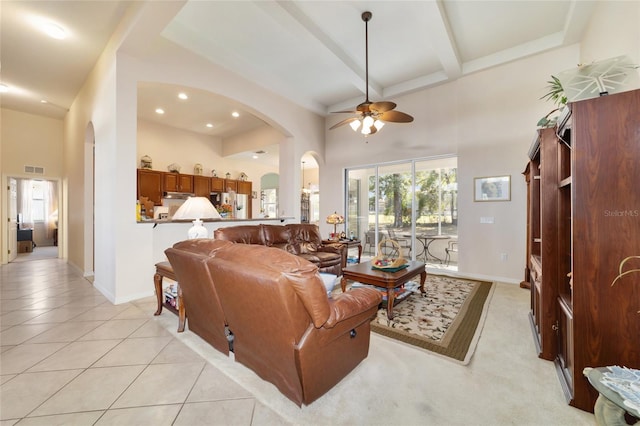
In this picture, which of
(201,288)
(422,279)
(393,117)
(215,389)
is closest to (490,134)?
(393,117)

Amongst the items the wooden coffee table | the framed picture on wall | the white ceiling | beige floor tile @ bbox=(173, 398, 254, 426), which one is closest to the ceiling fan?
the white ceiling

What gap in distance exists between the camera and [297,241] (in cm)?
478

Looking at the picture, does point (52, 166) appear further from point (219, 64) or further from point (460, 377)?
point (460, 377)

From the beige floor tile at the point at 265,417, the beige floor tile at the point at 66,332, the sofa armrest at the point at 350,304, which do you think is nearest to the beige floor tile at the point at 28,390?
the beige floor tile at the point at 66,332

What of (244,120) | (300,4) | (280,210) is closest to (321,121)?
(244,120)

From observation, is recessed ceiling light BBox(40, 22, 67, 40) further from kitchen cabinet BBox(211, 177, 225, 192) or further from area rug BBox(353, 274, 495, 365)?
area rug BBox(353, 274, 495, 365)

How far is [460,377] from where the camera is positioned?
1.87 meters

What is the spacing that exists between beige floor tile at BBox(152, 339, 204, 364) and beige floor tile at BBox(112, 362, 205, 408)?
0.22ft

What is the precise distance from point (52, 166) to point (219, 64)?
540 cm

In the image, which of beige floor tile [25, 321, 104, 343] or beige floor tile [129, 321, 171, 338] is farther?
beige floor tile [129, 321, 171, 338]

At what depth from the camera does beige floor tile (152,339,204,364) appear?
82.0 inches

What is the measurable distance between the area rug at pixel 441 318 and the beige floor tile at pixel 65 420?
7.14 feet

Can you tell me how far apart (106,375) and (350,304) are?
6.16ft

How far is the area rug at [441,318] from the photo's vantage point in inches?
91.4
